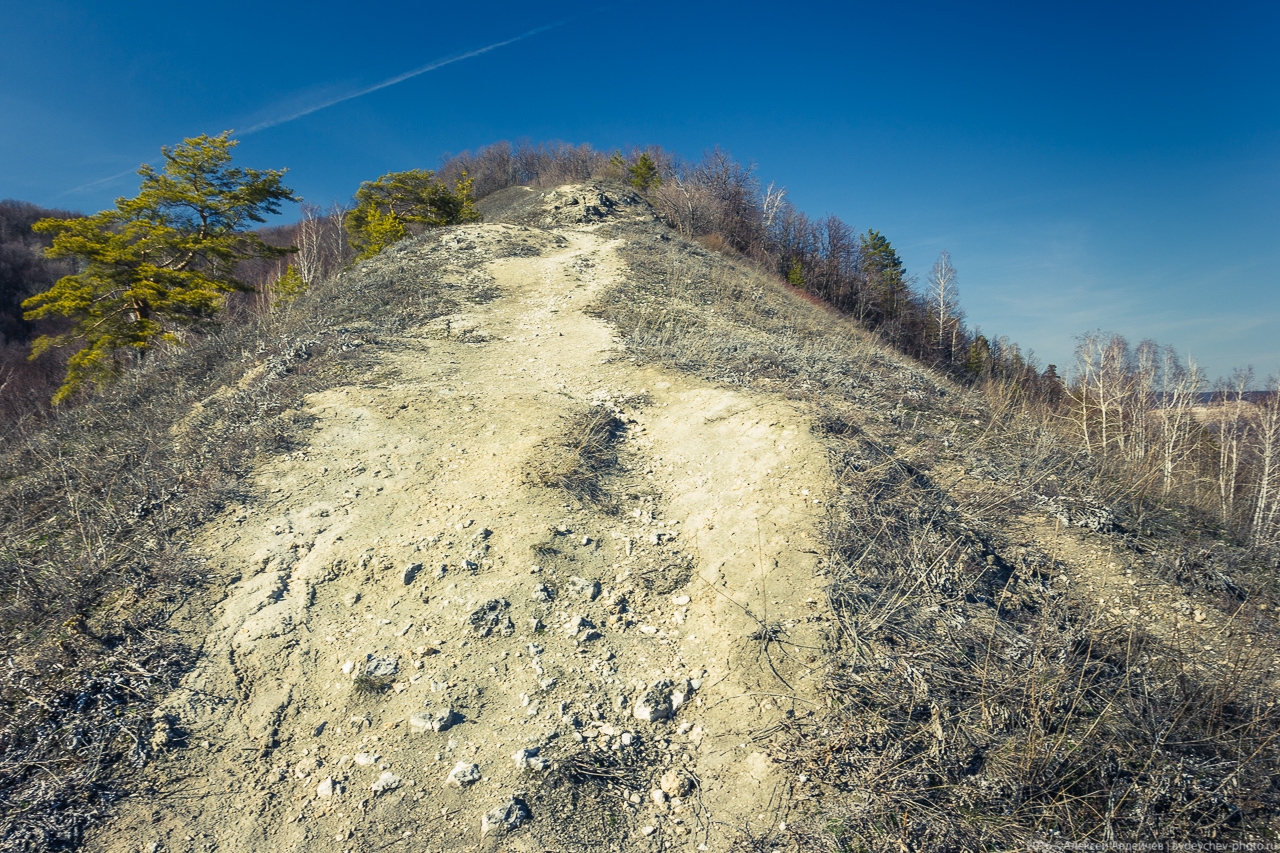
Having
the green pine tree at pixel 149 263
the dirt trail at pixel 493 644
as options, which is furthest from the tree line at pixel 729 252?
the dirt trail at pixel 493 644

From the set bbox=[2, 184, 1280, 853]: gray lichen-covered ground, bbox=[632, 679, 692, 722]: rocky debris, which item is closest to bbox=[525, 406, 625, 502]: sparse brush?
bbox=[2, 184, 1280, 853]: gray lichen-covered ground

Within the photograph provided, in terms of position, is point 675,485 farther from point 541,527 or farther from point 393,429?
point 393,429

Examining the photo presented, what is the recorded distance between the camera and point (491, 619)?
3.81 metres

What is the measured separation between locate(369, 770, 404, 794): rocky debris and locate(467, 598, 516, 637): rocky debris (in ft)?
3.17

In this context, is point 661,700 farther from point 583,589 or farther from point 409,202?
point 409,202

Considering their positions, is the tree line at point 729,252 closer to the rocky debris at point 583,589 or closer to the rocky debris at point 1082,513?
the rocky debris at point 1082,513

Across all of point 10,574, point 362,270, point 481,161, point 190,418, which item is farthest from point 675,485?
point 481,161

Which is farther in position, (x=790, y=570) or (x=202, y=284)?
(x=202, y=284)

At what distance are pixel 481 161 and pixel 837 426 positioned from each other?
221ft

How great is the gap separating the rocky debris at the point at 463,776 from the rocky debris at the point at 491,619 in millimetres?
907

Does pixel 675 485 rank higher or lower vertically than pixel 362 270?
lower

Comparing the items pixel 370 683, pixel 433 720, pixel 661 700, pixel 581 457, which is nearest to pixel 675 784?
pixel 661 700

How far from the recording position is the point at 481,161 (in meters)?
61.4

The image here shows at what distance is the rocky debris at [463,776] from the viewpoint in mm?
2881
